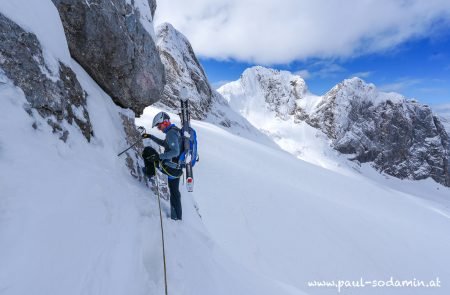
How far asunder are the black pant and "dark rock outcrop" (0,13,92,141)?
2.26 metres

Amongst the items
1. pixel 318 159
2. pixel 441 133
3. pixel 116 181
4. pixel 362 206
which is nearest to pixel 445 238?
pixel 362 206

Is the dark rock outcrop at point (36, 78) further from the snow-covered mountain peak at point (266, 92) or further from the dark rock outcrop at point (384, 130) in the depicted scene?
the snow-covered mountain peak at point (266, 92)

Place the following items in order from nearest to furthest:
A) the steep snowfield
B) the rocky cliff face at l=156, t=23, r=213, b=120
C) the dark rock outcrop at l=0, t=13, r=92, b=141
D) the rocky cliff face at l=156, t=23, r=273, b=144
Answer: the steep snowfield
the dark rock outcrop at l=0, t=13, r=92, b=141
the rocky cliff face at l=156, t=23, r=213, b=120
the rocky cliff face at l=156, t=23, r=273, b=144

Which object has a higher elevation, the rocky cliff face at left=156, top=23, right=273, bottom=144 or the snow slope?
the rocky cliff face at left=156, top=23, right=273, bottom=144

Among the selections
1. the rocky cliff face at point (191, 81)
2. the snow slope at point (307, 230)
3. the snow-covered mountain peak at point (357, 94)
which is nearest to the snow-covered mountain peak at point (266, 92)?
the snow-covered mountain peak at point (357, 94)

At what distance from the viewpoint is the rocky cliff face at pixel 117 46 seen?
25.2 feet

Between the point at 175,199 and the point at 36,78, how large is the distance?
3.99 m

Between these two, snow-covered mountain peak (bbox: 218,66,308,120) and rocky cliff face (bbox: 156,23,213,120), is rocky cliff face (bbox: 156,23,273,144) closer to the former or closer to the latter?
rocky cliff face (bbox: 156,23,213,120)

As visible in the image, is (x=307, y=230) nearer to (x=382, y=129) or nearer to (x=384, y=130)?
(x=382, y=129)

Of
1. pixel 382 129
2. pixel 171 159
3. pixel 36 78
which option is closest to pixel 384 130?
pixel 382 129

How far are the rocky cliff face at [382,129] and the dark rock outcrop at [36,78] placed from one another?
492 feet

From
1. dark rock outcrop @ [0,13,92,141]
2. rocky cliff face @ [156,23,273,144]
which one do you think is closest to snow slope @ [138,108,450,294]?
dark rock outcrop @ [0,13,92,141]

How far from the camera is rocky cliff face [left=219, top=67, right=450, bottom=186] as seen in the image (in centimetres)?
14925

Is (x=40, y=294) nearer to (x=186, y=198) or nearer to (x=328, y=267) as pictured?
(x=186, y=198)
